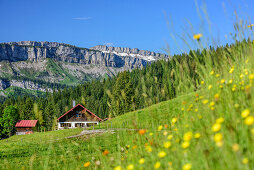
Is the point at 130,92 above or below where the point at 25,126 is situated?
above

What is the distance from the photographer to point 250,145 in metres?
1.81

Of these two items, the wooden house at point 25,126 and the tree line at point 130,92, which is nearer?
the tree line at point 130,92

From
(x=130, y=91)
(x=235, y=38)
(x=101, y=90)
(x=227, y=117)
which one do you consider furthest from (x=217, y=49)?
(x=101, y=90)

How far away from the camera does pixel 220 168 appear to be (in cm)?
183

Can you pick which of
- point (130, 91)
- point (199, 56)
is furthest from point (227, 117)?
point (130, 91)

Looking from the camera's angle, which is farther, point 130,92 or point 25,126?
point 25,126

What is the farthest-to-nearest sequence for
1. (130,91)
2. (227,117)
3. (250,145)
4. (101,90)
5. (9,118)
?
(101,90) → (9,118) → (130,91) → (227,117) → (250,145)

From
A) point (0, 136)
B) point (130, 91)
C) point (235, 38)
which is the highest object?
point (130, 91)

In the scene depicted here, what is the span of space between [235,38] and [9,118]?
71974mm

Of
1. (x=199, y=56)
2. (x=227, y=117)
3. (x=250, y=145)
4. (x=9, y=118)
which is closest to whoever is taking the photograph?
(x=250, y=145)

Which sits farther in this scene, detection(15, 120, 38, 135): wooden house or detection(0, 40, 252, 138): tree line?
detection(15, 120, 38, 135): wooden house

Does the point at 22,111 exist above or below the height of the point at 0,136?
above

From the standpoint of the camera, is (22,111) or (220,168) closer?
(220,168)

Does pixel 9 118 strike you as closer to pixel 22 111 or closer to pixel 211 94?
pixel 22 111
